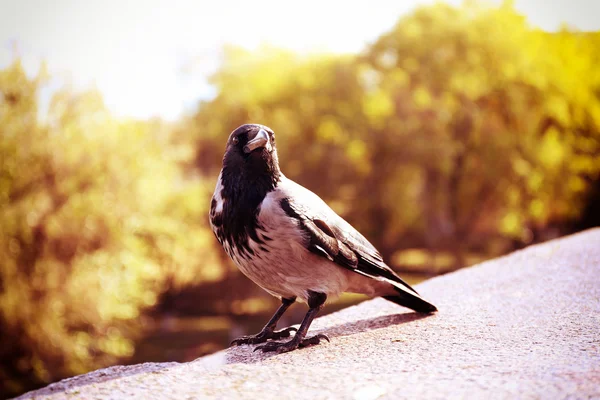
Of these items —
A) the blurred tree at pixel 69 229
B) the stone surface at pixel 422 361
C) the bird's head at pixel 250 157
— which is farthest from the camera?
the blurred tree at pixel 69 229

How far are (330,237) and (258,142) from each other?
0.89 meters

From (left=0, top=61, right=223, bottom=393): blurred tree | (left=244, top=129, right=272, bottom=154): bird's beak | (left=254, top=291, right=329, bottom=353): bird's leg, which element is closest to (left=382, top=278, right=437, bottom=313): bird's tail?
(left=254, top=291, right=329, bottom=353): bird's leg

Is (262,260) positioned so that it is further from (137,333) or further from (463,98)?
(463,98)

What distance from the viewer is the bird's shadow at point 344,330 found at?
3516 millimetres

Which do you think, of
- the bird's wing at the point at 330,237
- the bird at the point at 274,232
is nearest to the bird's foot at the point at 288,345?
the bird at the point at 274,232

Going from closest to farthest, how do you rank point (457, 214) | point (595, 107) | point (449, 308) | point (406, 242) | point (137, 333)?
1. point (449, 308)
2. point (137, 333)
3. point (595, 107)
4. point (457, 214)
5. point (406, 242)

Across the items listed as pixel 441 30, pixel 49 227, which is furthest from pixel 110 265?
pixel 441 30

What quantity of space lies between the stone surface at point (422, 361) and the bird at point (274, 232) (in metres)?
0.44

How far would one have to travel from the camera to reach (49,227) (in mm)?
9508

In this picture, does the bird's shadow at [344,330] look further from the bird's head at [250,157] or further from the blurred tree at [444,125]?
the blurred tree at [444,125]

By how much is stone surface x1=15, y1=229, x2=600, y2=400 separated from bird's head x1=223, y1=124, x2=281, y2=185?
1268 millimetres

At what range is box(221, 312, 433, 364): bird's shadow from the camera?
3516 mm

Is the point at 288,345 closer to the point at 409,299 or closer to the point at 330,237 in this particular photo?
the point at 330,237

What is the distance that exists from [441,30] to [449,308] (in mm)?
13594
